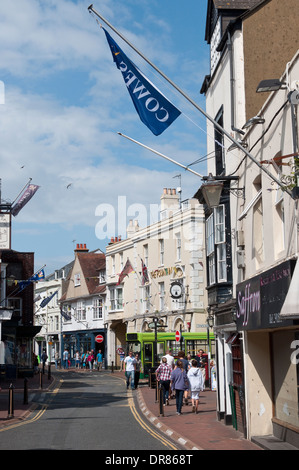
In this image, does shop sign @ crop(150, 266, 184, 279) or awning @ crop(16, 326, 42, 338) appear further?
awning @ crop(16, 326, 42, 338)

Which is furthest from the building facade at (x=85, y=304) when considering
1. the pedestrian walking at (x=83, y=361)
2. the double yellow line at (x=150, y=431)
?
the double yellow line at (x=150, y=431)

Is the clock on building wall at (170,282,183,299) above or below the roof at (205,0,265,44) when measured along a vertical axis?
below

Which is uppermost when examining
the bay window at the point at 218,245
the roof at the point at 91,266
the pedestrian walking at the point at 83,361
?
the roof at the point at 91,266

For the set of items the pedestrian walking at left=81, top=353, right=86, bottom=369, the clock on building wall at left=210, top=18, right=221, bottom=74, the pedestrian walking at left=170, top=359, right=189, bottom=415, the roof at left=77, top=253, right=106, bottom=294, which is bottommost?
the pedestrian walking at left=81, top=353, right=86, bottom=369

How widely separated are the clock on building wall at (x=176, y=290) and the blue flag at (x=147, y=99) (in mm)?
30230

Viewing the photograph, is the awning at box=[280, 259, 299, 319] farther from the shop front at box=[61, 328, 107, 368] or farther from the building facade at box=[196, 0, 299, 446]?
the shop front at box=[61, 328, 107, 368]

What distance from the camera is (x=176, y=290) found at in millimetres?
43844

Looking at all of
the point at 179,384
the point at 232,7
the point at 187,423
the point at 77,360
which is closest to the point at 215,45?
the point at 232,7

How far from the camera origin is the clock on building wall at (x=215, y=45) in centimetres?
1928

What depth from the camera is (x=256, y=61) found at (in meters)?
Result: 16.6

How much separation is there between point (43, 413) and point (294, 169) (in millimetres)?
13560

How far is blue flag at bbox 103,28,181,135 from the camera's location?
44.6 ft

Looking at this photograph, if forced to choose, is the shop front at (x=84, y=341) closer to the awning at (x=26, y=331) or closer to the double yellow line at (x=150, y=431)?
the awning at (x=26, y=331)

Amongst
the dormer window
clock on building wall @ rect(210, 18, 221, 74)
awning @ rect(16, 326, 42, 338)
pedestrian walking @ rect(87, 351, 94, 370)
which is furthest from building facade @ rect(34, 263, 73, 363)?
clock on building wall @ rect(210, 18, 221, 74)
